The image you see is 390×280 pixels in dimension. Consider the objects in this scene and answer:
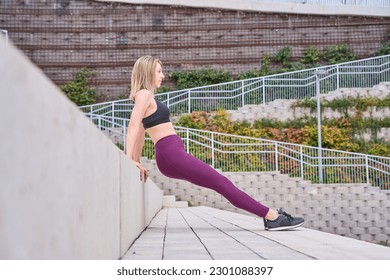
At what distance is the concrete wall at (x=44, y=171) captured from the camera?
1.12 m

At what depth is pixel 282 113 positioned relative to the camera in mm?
19062

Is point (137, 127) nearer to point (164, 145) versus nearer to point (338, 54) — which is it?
point (164, 145)

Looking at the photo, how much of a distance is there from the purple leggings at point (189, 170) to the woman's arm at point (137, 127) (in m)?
0.17

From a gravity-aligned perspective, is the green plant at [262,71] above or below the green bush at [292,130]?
above

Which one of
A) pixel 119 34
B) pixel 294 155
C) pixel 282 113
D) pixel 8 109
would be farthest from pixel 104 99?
pixel 8 109

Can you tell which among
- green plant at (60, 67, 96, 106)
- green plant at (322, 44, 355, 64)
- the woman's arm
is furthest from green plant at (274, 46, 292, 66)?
the woman's arm

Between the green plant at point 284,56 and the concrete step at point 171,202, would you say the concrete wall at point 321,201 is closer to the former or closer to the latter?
the concrete step at point 171,202

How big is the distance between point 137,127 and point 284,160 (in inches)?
456

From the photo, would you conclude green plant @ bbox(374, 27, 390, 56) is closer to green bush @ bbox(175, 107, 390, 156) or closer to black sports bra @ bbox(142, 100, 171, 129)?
green bush @ bbox(175, 107, 390, 156)

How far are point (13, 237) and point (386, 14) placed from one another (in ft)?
79.3

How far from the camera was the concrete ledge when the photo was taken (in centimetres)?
2288

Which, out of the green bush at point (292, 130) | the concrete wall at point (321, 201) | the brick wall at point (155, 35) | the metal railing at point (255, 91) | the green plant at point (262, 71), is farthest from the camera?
the brick wall at point (155, 35)

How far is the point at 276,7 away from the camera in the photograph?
75.7ft

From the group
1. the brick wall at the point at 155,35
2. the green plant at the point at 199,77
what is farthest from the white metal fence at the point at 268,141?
the brick wall at the point at 155,35
